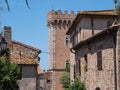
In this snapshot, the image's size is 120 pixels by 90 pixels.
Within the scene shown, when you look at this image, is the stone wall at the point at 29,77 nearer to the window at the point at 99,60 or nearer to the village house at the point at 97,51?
the village house at the point at 97,51

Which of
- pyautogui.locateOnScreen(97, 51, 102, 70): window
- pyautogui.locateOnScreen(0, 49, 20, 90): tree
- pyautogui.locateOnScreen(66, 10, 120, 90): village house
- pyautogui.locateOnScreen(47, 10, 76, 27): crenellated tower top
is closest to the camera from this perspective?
pyautogui.locateOnScreen(66, 10, 120, 90): village house

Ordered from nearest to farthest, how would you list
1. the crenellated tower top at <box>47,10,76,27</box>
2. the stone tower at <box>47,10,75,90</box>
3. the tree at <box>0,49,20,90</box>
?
the tree at <box>0,49,20,90</box>, the stone tower at <box>47,10,75,90</box>, the crenellated tower top at <box>47,10,76,27</box>

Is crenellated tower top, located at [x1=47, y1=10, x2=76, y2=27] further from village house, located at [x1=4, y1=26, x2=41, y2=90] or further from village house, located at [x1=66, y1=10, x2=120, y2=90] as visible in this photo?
village house, located at [x1=66, y1=10, x2=120, y2=90]

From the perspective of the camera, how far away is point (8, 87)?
29.8 meters

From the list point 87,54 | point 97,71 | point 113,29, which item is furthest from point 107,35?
point 87,54

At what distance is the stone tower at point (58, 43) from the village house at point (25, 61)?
88.0 ft

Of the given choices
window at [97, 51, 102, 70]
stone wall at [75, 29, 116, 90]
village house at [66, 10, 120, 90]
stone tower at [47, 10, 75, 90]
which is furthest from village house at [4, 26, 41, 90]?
stone tower at [47, 10, 75, 90]

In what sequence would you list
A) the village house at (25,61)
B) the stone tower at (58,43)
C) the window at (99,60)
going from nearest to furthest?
1. the window at (99,60)
2. the village house at (25,61)
3. the stone tower at (58,43)

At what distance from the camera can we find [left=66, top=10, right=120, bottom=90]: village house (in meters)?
22.6

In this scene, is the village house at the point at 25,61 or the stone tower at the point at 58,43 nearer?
the village house at the point at 25,61

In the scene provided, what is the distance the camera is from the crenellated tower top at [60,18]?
75.6 metres

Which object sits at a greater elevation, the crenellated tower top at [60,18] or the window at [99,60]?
the crenellated tower top at [60,18]


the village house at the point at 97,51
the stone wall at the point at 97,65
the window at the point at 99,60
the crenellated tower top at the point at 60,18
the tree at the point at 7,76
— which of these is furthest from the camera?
the crenellated tower top at the point at 60,18

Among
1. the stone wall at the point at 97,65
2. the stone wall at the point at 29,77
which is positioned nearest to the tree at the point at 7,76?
the stone wall at the point at 97,65
